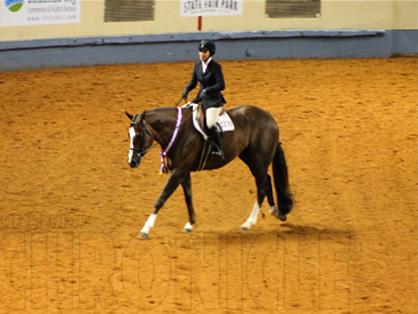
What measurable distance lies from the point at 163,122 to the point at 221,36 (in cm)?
779

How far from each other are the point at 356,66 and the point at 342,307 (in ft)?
30.9

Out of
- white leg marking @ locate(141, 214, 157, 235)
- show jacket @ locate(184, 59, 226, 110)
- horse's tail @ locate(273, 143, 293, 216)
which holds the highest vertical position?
show jacket @ locate(184, 59, 226, 110)

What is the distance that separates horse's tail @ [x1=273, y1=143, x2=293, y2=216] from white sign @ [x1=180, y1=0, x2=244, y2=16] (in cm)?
722

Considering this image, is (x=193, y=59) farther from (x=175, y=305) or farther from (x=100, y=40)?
(x=175, y=305)

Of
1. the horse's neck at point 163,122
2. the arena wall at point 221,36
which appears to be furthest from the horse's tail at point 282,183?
the arena wall at point 221,36

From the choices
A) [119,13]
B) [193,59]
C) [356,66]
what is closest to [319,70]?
[356,66]

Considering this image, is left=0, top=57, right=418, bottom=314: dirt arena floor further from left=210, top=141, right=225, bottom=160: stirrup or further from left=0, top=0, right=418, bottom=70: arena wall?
left=210, top=141, right=225, bottom=160: stirrup

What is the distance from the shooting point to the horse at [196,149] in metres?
12.0

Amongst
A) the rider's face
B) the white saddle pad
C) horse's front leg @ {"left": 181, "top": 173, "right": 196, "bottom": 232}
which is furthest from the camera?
horse's front leg @ {"left": 181, "top": 173, "right": 196, "bottom": 232}

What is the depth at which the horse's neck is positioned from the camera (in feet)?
39.6

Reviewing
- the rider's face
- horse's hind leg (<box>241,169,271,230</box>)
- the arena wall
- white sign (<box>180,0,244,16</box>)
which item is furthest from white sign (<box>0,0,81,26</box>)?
horse's hind leg (<box>241,169,271,230</box>)

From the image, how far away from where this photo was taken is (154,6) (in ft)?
64.3

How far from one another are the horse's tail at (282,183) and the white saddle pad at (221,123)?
2.91 ft

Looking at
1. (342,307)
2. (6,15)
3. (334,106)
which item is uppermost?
(6,15)
